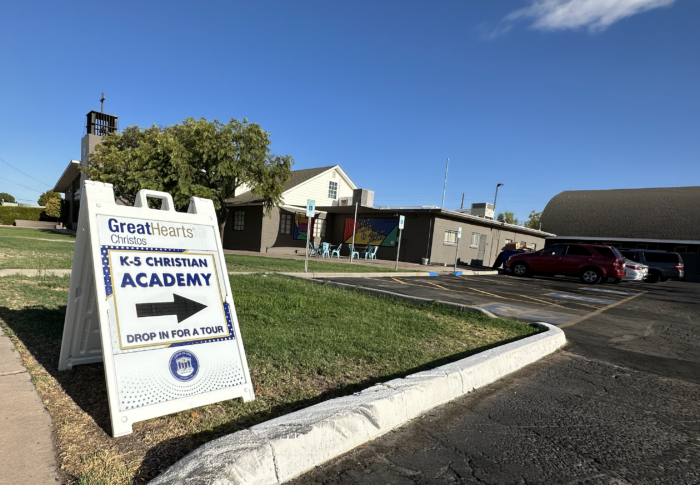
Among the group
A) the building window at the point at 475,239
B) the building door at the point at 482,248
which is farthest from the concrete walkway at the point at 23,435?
the building door at the point at 482,248

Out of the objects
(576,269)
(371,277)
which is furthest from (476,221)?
(371,277)

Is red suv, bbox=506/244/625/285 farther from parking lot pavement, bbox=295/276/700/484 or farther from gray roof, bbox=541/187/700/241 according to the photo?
gray roof, bbox=541/187/700/241

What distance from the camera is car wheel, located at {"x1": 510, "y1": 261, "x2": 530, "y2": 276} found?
1822cm

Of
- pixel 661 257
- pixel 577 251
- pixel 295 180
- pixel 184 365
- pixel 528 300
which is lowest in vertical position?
pixel 528 300

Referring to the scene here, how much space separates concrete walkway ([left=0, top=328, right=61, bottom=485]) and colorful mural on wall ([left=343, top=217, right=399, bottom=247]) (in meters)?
21.3

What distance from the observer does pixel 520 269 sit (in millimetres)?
→ 18438

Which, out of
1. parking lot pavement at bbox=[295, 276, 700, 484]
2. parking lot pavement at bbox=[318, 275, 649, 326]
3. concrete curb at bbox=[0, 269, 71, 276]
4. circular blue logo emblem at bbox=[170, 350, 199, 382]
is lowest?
concrete curb at bbox=[0, 269, 71, 276]

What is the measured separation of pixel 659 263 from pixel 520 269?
10.3 meters

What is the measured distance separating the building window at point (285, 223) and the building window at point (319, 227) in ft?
5.28

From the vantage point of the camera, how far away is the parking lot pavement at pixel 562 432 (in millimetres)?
2459

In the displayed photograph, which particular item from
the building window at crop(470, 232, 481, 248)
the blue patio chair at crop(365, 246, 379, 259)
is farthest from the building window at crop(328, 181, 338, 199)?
the building window at crop(470, 232, 481, 248)

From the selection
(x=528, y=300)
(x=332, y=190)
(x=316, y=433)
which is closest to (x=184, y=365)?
(x=316, y=433)

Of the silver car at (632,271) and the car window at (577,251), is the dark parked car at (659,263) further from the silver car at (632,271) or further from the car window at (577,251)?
the car window at (577,251)

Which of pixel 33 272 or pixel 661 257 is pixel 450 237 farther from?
pixel 33 272
